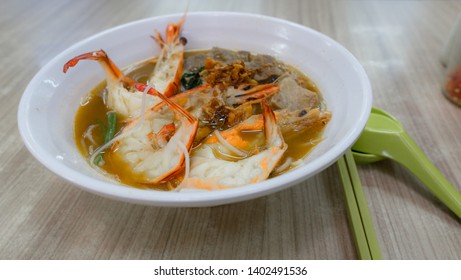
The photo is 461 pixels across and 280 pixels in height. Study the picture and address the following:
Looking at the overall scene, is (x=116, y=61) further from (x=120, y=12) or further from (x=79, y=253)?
(x=120, y=12)

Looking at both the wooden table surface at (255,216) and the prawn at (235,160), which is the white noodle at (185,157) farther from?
the wooden table surface at (255,216)

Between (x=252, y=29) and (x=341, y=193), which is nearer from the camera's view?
(x=341, y=193)

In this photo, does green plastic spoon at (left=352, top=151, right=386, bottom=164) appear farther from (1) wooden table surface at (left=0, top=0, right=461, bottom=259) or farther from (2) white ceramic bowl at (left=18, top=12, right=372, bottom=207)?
Answer: (2) white ceramic bowl at (left=18, top=12, right=372, bottom=207)

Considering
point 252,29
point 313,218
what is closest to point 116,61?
point 252,29

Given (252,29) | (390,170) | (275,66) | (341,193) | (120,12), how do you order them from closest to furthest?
(341,193), (390,170), (275,66), (252,29), (120,12)

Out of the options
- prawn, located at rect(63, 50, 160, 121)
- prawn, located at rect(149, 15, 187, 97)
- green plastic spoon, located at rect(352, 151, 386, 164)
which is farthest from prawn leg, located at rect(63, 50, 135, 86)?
green plastic spoon, located at rect(352, 151, 386, 164)

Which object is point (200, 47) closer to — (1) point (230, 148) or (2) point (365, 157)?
(1) point (230, 148)

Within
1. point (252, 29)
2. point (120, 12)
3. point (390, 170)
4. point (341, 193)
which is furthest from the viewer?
point (120, 12)
